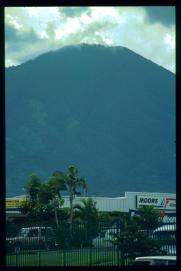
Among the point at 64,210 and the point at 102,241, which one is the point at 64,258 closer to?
→ the point at 102,241

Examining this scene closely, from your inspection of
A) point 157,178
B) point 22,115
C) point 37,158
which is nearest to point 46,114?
point 22,115

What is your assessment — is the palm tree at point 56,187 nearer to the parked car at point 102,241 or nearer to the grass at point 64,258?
the grass at point 64,258

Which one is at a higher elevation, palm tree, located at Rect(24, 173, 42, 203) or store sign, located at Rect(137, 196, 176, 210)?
palm tree, located at Rect(24, 173, 42, 203)

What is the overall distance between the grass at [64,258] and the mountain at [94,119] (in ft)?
203

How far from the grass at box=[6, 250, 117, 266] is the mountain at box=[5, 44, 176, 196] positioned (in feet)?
203

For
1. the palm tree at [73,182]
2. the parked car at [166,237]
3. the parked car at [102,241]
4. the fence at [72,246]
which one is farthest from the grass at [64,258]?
the palm tree at [73,182]

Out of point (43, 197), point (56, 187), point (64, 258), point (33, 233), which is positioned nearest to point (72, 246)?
point (64, 258)

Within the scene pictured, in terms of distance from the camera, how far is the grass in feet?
24.1

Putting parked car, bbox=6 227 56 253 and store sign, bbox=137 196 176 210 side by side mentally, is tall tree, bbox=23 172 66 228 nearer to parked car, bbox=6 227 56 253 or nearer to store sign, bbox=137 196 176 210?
store sign, bbox=137 196 176 210

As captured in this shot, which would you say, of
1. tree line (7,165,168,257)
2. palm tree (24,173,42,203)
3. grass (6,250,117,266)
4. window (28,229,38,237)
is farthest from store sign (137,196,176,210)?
grass (6,250,117,266)

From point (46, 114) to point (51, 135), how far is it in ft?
30.2
